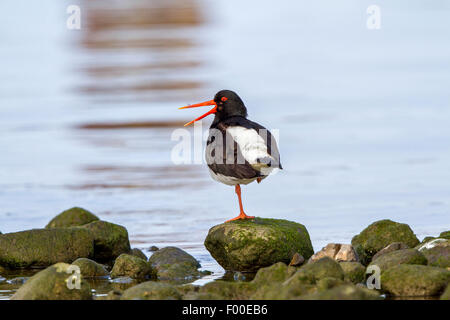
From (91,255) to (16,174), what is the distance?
16.9ft

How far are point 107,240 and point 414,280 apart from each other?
3475 mm

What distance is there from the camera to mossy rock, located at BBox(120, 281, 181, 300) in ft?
22.9

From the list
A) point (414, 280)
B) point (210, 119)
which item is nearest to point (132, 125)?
point (210, 119)

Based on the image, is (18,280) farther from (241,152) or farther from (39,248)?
(241,152)

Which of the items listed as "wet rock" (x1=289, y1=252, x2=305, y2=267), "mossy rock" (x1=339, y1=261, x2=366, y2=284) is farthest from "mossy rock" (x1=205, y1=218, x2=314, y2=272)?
"mossy rock" (x1=339, y1=261, x2=366, y2=284)

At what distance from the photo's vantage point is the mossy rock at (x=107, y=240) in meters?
9.55

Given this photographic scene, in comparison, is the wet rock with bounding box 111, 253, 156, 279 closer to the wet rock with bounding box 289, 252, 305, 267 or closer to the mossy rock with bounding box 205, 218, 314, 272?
the mossy rock with bounding box 205, 218, 314, 272

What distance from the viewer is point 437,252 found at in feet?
27.0

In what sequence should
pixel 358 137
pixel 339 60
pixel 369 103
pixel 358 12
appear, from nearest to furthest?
pixel 358 137, pixel 369 103, pixel 339 60, pixel 358 12

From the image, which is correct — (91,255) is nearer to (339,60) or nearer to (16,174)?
(16,174)

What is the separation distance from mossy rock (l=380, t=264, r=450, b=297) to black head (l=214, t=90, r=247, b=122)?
2952 millimetres

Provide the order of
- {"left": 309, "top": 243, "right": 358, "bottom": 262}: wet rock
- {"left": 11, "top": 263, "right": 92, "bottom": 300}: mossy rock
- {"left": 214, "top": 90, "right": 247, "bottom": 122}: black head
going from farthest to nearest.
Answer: {"left": 214, "top": 90, "right": 247, "bottom": 122}: black head < {"left": 309, "top": 243, "right": 358, "bottom": 262}: wet rock < {"left": 11, "top": 263, "right": 92, "bottom": 300}: mossy rock

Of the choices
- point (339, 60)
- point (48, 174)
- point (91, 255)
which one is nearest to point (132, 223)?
point (91, 255)
